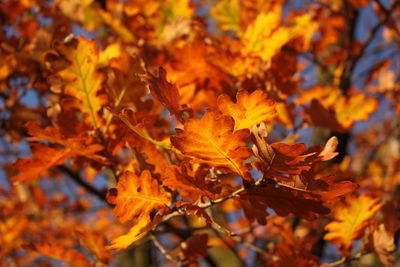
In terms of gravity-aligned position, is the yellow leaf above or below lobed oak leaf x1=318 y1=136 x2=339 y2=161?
above

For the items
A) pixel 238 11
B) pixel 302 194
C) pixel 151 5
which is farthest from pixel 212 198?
pixel 151 5

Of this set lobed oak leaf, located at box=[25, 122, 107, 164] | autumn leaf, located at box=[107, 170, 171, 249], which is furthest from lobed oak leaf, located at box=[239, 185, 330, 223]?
lobed oak leaf, located at box=[25, 122, 107, 164]

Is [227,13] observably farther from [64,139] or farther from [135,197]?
[135,197]

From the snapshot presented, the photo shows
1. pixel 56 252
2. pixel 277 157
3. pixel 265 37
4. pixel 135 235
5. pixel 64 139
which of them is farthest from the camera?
pixel 265 37

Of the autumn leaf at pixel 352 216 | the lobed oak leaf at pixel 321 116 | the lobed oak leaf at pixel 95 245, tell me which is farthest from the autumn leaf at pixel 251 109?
the lobed oak leaf at pixel 95 245

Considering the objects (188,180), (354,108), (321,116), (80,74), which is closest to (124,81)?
(80,74)

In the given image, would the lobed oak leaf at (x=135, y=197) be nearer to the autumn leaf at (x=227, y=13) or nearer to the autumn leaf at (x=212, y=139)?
the autumn leaf at (x=212, y=139)

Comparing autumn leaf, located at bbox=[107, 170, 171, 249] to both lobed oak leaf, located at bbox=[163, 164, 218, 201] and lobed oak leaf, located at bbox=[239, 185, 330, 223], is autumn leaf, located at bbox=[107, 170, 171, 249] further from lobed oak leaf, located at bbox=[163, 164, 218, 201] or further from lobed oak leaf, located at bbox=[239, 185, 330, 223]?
lobed oak leaf, located at bbox=[239, 185, 330, 223]

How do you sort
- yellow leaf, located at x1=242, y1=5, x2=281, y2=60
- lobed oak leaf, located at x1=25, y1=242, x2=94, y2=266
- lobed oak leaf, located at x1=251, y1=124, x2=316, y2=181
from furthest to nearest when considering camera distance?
yellow leaf, located at x1=242, y1=5, x2=281, y2=60, lobed oak leaf, located at x1=25, y1=242, x2=94, y2=266, lobed oak leaf, located at x1=251, y1=124, x2=316, y2=181
